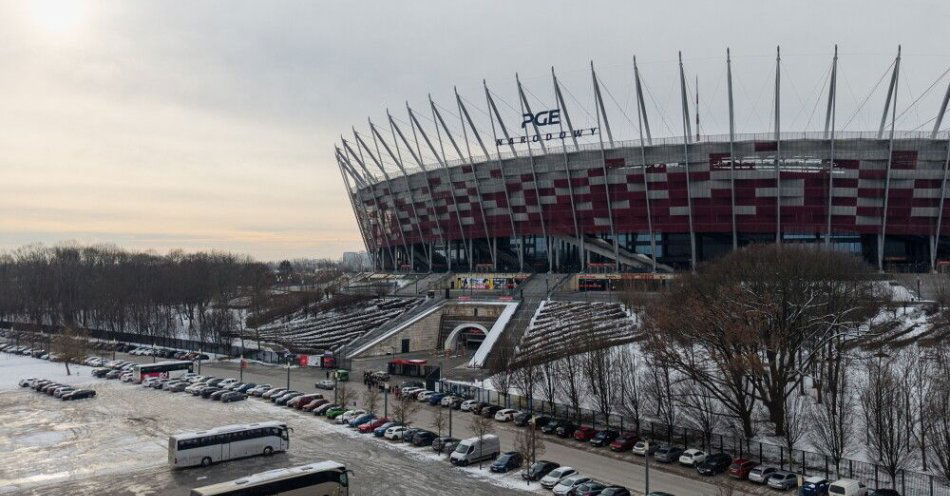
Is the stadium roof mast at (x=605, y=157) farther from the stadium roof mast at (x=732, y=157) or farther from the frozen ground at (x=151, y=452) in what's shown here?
the frozen ground at (x=151, y=452)

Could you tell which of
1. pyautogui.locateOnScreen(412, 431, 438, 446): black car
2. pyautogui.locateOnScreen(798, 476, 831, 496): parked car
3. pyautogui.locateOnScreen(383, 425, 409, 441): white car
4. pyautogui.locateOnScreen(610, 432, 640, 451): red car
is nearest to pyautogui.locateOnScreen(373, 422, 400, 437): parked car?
pyautogui.locateOnScreen(383, 425, 409, 441): white car

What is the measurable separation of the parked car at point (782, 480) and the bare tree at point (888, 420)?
4142 mm

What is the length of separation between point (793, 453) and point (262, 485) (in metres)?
27.9

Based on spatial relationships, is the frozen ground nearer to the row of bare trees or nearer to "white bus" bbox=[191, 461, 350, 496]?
"white bus" bbox=[191, 461, 350, 496]

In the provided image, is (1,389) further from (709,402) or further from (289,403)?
(709,402)

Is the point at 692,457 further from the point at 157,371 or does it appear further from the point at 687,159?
the point at 687,159

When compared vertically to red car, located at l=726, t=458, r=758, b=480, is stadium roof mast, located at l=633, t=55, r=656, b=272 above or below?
above

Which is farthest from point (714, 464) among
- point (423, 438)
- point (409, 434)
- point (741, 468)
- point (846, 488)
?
point (409, 434)

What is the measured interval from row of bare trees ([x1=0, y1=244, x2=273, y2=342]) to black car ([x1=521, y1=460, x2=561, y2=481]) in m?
76.4

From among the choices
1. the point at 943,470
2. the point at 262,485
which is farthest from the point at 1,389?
the point at 943,470

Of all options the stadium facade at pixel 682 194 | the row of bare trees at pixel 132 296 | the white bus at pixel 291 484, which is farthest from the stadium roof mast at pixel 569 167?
the white bus at pixel 291 484

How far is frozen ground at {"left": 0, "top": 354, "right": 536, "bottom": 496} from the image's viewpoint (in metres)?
35.1

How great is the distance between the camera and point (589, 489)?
32.1 m

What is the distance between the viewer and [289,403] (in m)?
55.3
